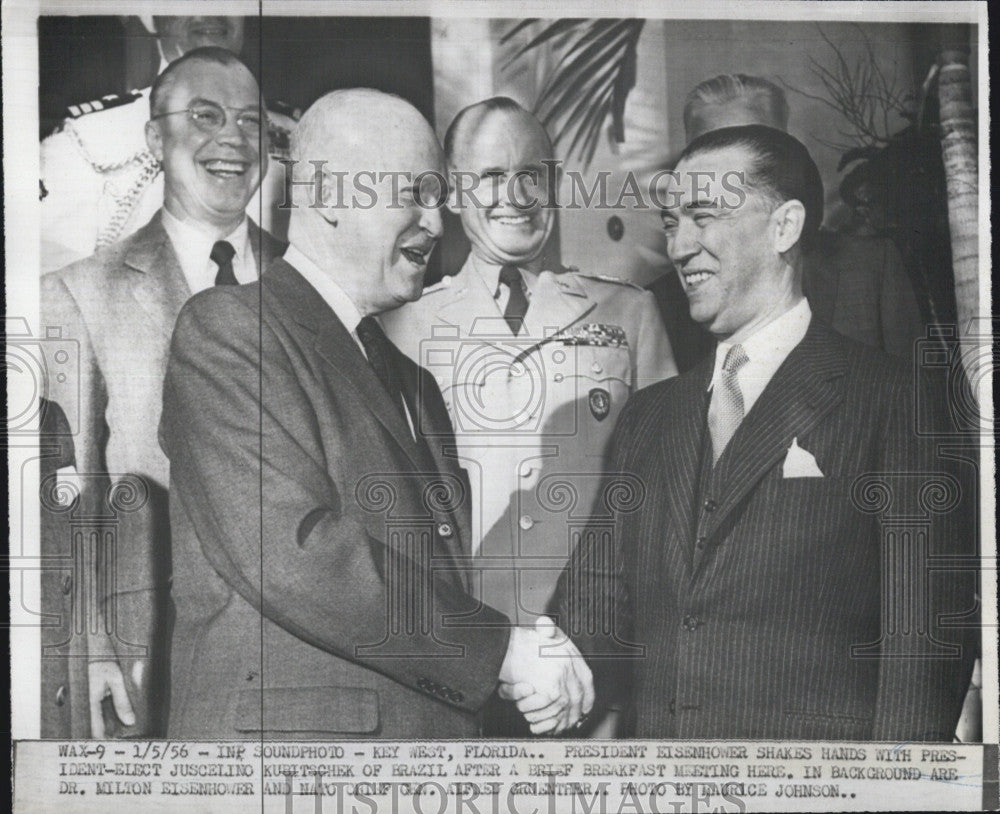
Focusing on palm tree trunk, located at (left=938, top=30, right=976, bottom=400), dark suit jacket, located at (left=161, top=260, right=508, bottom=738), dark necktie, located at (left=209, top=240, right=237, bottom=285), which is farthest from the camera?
palm tree trunk, located at (left=938, top=30, right=976, bottom=400)

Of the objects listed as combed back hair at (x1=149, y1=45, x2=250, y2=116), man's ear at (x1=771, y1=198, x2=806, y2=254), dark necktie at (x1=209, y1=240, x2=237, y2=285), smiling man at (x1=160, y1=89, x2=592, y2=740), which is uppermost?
combed back hair at (x1=149, y1=45, x2=250, y2=116)

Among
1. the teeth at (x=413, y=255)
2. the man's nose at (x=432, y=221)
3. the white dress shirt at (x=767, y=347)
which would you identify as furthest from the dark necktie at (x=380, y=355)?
the white dress shirt at (x=767, y=347)

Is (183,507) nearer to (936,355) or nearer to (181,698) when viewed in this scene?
(181,698)

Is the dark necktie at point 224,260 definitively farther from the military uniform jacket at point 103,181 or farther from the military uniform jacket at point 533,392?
the military uniform jacket at point 533,392

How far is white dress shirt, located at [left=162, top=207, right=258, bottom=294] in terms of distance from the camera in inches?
228

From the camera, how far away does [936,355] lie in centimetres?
590

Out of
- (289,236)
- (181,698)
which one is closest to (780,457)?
(289,236)

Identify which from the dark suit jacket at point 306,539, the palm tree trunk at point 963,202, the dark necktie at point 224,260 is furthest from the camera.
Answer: the palm tree trunk at point 963,202

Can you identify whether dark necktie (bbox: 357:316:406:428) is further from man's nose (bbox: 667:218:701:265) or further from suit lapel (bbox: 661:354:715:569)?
man's nose (bbox: 667:218:701:265)

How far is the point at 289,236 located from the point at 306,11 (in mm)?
1008

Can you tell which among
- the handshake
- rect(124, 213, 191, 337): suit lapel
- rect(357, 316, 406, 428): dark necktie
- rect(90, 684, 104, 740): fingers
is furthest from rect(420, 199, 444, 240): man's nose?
rect(90, 684, 104, 740): fingers

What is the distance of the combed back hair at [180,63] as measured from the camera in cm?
581

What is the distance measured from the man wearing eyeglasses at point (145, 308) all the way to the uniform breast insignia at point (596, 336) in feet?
4.42

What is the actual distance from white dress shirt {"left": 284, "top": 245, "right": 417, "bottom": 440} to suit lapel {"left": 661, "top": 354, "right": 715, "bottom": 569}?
1.42 meters
